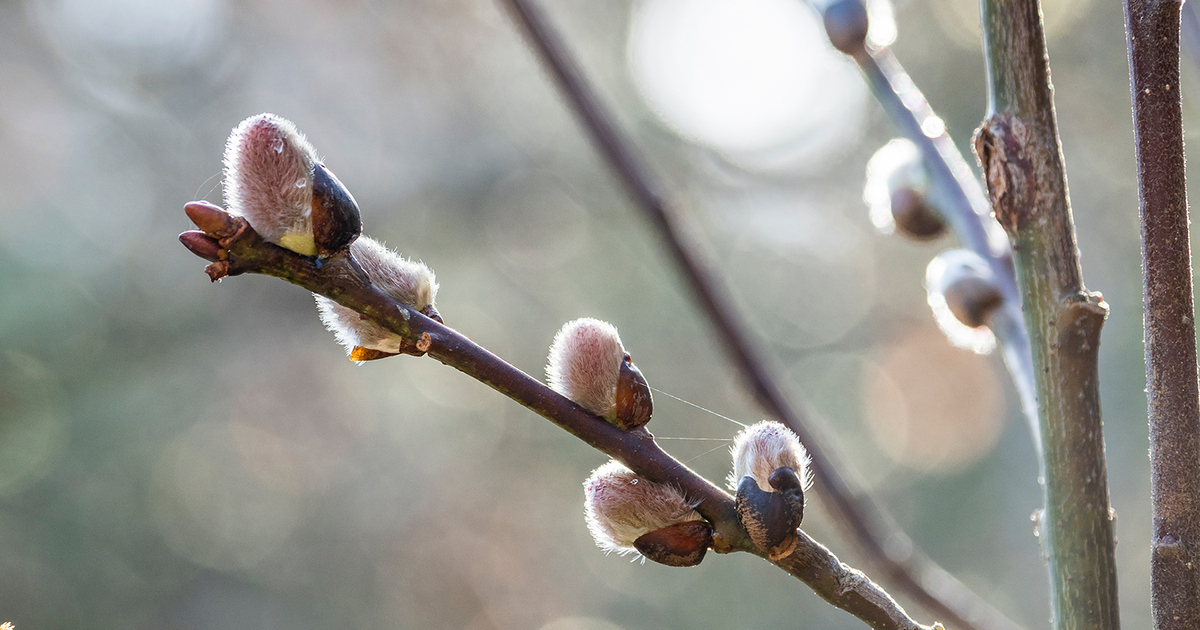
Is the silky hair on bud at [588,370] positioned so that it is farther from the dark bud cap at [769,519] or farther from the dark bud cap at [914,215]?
the dark bud cap at [914,215]

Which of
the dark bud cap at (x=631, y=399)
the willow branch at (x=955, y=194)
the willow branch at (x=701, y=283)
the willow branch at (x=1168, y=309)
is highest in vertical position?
the willow branch at (x=955, y=194)

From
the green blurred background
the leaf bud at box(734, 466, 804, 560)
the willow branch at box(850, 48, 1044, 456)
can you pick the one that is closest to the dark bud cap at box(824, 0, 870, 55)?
the willow branch at box(850, 48, 1044, 456)

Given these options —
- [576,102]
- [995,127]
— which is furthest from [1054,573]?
[576,102]

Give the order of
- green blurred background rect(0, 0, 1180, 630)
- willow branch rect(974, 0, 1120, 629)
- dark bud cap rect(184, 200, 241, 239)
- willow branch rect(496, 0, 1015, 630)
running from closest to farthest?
dark bud cap rect(184, 200, 241, 239), willow branch rect(974, 0, 1120, 629), willow branch rect(496, 0, 1015, 630), green blurred background rect(0, 0, 1180, 630)

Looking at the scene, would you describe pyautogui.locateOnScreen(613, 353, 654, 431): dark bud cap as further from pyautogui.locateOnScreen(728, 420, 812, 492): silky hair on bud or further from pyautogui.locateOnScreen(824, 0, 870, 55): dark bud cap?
pyautogui.locateOnScreen(824, 0, 870, 55): dark bud cap

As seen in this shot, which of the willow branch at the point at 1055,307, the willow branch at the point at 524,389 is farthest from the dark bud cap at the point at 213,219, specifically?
the willow branch at the point at 1055,307

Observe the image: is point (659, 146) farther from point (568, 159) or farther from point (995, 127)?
point (995, 127)
